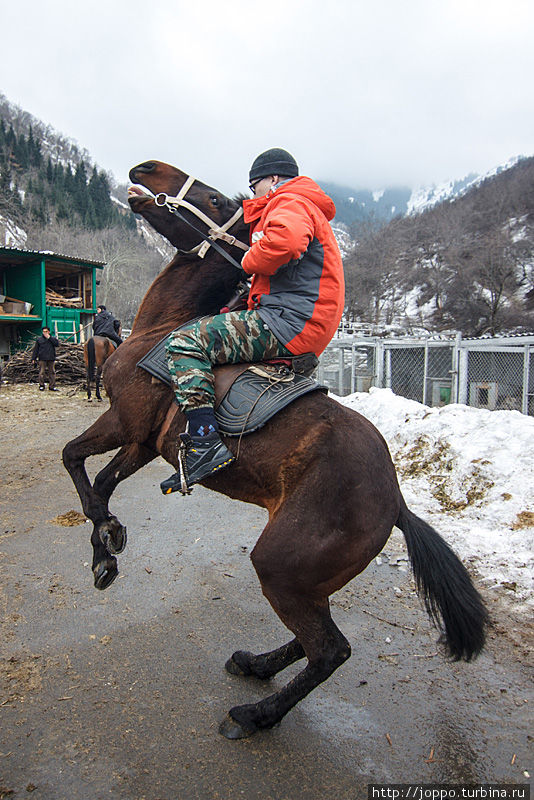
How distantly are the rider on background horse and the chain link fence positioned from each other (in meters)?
8.28

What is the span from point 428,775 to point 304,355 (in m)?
2.09

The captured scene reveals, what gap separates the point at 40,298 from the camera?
2355cm

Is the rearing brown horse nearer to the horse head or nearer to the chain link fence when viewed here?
the horse head

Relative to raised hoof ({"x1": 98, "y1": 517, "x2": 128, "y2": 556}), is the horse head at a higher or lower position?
higher

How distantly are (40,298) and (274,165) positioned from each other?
78.4 feet

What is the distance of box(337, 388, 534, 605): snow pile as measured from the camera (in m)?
4.30

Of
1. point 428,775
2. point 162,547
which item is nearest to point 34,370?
point 162,547

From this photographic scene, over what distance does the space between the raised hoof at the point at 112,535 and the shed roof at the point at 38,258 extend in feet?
74.0

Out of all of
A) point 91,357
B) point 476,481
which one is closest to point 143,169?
point 476,481

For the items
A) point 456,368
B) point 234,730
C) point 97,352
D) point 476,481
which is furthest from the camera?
point 97,352

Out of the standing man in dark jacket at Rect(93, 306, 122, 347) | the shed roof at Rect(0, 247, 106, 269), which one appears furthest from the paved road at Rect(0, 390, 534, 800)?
the shed roof at Rect(0, 247, 106, 269)

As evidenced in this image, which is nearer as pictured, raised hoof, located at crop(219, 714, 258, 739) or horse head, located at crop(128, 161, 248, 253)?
raised hoof, located at crop(219, 714, 258, 739)

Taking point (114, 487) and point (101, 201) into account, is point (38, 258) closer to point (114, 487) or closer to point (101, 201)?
point (114, 487)

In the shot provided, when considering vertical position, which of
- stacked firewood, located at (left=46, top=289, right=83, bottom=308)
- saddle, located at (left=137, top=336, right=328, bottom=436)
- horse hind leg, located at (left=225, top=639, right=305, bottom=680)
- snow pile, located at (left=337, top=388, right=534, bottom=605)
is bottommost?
horse hind leg, located at (left=225, top=639, right=305, bottom=680)
